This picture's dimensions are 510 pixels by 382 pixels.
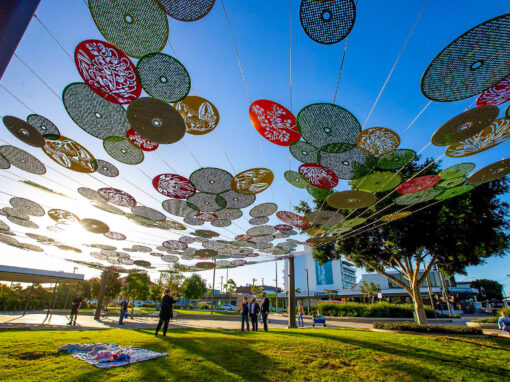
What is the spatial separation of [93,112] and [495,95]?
8906 mm

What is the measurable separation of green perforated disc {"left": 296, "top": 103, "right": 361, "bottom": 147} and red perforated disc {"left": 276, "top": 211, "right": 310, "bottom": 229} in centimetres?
513

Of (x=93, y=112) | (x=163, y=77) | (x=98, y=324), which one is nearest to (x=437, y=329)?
(x=163, y=77)

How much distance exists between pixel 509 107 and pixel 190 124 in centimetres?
751

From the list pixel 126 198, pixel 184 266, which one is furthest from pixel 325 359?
pixel 184 266

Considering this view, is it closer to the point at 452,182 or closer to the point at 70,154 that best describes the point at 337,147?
the point at 452,182

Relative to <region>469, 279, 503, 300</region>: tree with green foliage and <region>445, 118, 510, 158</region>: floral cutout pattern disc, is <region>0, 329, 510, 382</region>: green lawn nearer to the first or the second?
<region>445, 118, 510, 158</region>: floral cutout pattern disc

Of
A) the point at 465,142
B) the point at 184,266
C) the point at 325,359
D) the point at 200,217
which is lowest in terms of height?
the point at 325,359

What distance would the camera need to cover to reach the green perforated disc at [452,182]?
8.29m

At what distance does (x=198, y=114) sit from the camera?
5883 mm

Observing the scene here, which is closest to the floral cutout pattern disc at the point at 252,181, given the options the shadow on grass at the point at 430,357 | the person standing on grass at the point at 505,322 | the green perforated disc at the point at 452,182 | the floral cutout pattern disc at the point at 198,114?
the floral cutout pattern disc at the point at 198,114

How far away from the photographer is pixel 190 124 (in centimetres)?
615

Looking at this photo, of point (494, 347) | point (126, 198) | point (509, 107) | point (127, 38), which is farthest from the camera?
point (126, 198)

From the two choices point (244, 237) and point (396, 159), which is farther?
point (244, 237)

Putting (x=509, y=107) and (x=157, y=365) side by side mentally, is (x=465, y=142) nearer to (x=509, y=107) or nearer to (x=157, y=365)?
(x=509, y=107)
